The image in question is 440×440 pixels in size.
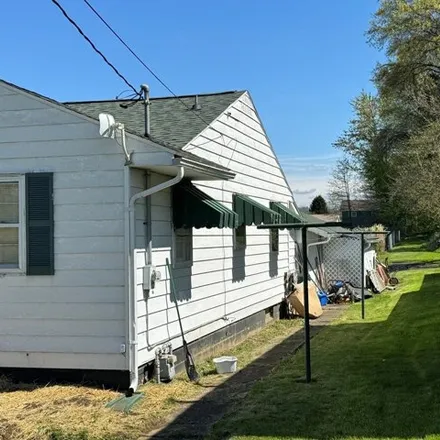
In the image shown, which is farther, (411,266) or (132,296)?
(411,266)

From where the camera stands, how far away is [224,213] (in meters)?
8.01

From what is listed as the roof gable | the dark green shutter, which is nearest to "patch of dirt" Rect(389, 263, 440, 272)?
the roof gable

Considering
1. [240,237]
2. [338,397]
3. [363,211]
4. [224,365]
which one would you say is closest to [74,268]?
[224,365]

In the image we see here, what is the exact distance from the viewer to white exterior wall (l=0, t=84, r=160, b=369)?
23.3 feet

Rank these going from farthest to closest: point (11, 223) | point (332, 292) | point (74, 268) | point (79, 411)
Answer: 1. point (332, 292)
2. point (11, 223)
3. point (74, 268)
4. point (79, 411)

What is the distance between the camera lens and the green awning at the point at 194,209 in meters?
8.03

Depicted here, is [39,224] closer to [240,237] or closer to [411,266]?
[240,237]

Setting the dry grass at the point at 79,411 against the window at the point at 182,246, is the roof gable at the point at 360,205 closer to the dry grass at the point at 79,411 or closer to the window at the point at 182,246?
the window at the point at 182,246

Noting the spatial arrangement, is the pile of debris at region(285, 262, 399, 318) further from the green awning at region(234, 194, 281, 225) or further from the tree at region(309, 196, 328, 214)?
the tree at region(309, 196, 328, 214)

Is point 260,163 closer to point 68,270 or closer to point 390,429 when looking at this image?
point 68,270

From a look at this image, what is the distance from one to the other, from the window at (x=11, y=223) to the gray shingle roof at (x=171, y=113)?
Answer: 1.46 meters

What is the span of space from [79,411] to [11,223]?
8.44 feet

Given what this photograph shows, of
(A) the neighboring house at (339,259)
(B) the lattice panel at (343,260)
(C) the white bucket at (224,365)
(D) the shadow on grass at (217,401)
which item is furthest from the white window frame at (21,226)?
(B) the lattice panel at (343,260)

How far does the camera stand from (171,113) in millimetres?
10148
